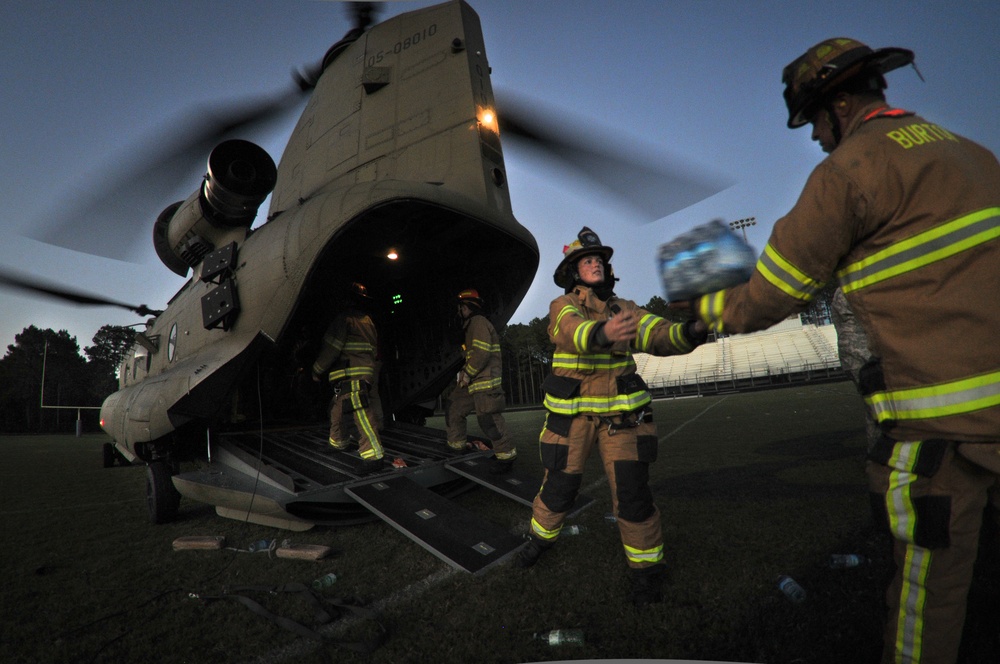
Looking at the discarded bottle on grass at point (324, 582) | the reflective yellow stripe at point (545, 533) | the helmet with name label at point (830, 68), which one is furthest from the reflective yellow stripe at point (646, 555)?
the helmet with name label at point (830, 68)

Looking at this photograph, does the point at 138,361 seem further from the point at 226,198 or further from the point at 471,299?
the point at 471,299

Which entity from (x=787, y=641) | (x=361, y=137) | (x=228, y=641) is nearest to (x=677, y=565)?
(x=787, y=641)

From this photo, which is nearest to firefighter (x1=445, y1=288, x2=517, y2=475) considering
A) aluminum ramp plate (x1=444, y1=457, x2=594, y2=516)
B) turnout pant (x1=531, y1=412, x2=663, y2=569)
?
aluminum ramp plate (x1=444, y1=457, x2=594, y2=516)

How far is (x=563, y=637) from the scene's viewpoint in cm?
187

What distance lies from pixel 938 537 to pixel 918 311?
0.64 m

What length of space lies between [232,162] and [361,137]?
4.81ft

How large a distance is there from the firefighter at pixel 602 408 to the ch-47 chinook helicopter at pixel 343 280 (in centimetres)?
74

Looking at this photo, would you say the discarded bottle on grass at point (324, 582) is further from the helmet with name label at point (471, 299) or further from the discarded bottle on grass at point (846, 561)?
the helmet with name label at point (471, 299)

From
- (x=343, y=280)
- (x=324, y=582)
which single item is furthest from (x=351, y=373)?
(x=324, y=582)

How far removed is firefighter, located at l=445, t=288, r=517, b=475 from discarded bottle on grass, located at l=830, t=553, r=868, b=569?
298 centimetres

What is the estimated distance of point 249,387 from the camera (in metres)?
6.62

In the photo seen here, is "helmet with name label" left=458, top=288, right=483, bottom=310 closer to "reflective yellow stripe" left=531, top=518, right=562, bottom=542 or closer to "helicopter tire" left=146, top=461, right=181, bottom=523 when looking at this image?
"reflective yellow stripe" left=531, top=518, right=562, bottom=542

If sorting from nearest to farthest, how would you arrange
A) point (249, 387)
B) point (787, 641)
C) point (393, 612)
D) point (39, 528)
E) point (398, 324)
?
point (787, 641), point (393, 612), point (39, 528), point (249, 387), point (398, 324)

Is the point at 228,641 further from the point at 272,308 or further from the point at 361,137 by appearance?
the point at 361,137
